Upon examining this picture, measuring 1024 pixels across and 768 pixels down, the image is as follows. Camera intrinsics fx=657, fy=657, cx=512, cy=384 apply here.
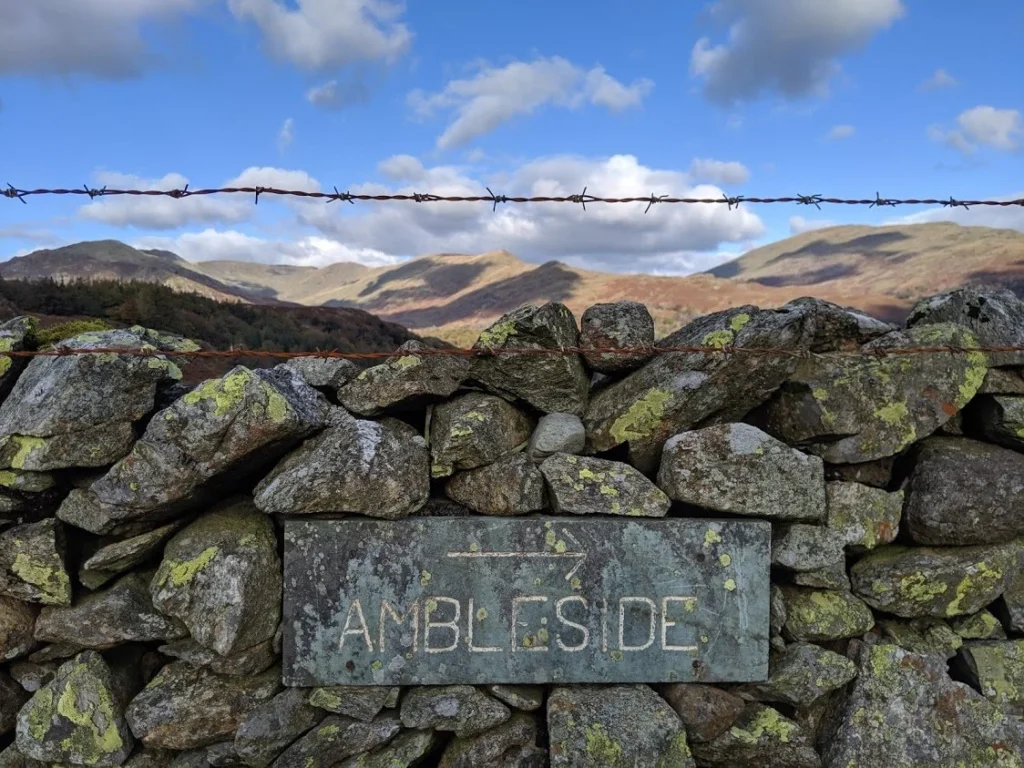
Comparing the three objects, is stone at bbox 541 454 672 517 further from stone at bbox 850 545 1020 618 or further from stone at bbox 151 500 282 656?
stone at bbox 151 500 282 656

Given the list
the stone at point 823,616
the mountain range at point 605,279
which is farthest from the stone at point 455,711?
the mountain range at point 605,279

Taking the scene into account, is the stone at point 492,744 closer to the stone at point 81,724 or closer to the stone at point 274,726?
the stone at point 274,726

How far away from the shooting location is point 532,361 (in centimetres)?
366

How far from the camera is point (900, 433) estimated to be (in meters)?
3.82

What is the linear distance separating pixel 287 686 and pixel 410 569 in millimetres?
927

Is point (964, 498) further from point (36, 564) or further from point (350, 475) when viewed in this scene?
point (36, 564)

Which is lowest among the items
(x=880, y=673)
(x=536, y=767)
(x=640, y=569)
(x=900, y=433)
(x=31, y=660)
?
(x=536, y=767)

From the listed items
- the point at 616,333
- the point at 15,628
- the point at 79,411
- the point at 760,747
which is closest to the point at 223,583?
the point at 79,411

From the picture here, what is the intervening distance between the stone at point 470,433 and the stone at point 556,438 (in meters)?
0.14

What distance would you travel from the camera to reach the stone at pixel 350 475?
11.3 ft

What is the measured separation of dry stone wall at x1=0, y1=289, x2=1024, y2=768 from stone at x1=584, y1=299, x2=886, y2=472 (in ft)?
0.05

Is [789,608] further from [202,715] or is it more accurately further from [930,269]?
[930,269]

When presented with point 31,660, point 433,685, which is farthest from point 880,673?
point 31,660

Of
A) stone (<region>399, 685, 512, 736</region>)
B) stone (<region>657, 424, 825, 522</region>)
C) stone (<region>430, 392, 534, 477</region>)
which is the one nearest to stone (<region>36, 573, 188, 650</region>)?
stone (<region>399, 685, 512, 736</region>)
